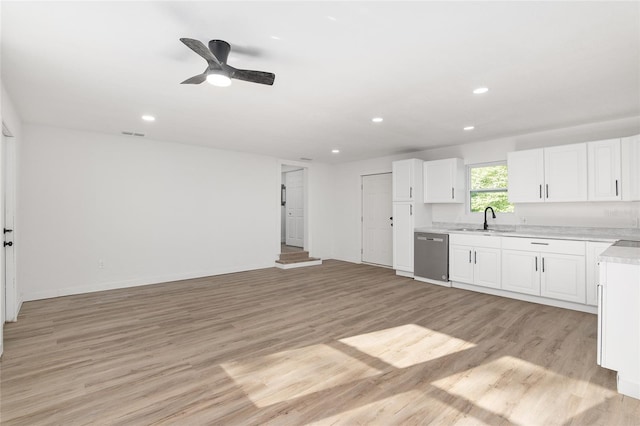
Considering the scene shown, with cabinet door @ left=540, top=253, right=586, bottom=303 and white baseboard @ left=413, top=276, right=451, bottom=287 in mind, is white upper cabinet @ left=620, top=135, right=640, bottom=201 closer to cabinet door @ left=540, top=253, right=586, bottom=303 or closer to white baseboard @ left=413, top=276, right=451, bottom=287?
cabinet door @ left=540, top=253, right=586, bottom=303

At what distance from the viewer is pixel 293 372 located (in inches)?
96.7

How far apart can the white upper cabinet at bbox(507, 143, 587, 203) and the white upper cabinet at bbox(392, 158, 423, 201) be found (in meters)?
1.54

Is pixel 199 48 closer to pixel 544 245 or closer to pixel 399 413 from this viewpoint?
pixel 399 413

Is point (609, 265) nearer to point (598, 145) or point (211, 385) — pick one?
point (598, 145)

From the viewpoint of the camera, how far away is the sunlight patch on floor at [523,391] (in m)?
1.98

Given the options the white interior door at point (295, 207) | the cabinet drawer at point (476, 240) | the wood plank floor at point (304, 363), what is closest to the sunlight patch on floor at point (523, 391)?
the wood plank floor at point (304, 363)

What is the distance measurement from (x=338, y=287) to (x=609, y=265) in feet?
11.6

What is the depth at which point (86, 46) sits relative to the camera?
2.36 metres

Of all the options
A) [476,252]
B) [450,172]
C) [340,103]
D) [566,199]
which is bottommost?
[476,252]

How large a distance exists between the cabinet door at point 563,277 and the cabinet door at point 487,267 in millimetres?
573

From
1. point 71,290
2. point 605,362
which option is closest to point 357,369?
point 605,362

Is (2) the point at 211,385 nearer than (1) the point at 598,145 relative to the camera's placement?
Yes

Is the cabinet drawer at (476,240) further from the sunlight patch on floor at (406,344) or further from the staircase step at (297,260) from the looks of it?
the staircase step at (297,260)

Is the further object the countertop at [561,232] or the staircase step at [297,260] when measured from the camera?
the staircase step at [297,260]
